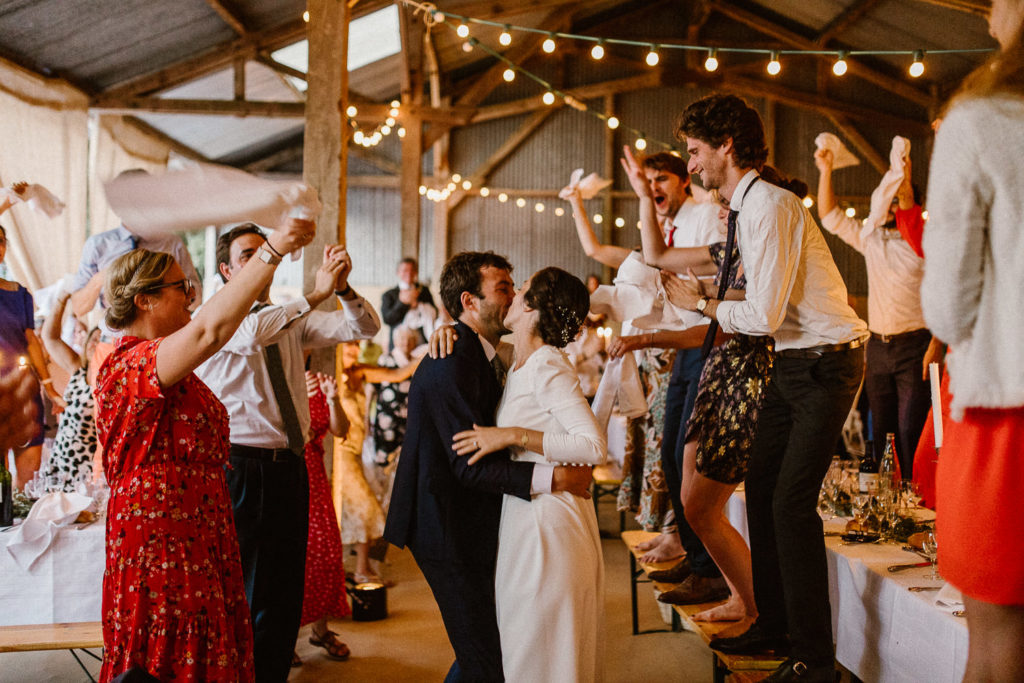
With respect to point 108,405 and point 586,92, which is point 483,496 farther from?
point 586,92

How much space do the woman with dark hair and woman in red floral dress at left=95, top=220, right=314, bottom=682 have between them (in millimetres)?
681

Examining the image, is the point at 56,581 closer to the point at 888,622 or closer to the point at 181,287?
the point at 181,287

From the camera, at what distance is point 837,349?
96.9 inches

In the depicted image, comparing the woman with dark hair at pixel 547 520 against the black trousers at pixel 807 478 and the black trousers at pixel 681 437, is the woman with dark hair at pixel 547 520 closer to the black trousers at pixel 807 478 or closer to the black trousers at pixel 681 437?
the black trousers at pixel 807 478

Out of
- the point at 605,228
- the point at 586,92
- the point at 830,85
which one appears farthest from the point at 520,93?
the point at 830,85

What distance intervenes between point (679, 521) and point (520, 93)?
11930mm

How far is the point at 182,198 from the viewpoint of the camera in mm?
1789

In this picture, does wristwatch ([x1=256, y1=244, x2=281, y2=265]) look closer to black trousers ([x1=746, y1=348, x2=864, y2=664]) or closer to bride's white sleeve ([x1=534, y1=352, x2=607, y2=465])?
bride's white sleeve ([x1=534, y1=352, x2=607, y2=465])

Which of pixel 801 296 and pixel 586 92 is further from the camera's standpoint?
pixel 586 92

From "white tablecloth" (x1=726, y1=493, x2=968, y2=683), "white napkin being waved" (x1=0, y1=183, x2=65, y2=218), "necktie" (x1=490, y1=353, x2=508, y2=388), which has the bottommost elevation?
"white tablecloth" (x1=726, y1=493, x2=968, y2=683)

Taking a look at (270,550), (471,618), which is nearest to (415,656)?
(270,550)

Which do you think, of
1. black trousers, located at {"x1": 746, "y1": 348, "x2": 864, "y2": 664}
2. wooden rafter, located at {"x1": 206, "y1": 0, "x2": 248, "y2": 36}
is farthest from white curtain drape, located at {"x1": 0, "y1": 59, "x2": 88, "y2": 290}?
black trousers, located at {"x1": 746, "y1": 348, "x2": 864, "y2": 664}

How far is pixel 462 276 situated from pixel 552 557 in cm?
88

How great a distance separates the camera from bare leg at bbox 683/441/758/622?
9.55ft
